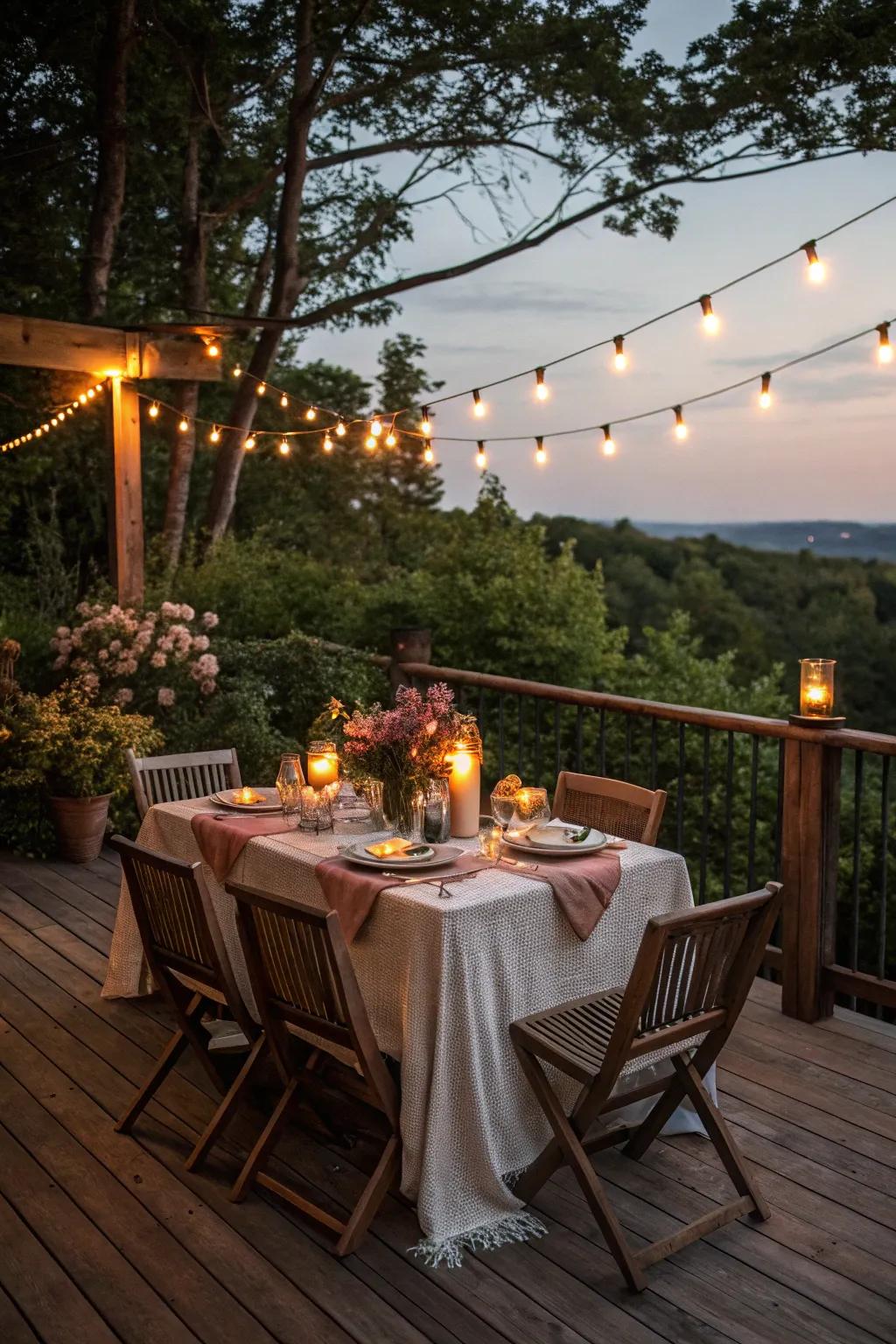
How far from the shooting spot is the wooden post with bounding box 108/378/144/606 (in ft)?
23.1

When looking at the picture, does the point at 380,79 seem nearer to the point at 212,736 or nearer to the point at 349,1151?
the point at 212,736

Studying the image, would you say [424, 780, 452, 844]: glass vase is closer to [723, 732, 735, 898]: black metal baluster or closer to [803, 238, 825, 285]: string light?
[723, 732, 735, 898]: black metal baluster

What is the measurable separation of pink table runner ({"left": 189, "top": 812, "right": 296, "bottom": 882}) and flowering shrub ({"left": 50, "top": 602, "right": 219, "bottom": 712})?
2.95 metres

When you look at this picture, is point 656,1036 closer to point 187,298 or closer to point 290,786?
point 290,786

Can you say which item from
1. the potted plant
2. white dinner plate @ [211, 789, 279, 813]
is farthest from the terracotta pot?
white dinner plate @ [211, 789, 279, 813]

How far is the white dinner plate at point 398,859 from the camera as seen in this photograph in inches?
123

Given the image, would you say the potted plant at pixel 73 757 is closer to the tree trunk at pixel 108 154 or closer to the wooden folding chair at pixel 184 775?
the wooden folding chair at pixel 184 775

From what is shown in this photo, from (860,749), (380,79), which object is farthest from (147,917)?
(380,79)

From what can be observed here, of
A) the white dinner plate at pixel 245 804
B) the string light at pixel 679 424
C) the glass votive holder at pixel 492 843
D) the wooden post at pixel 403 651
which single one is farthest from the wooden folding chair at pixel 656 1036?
the wooden post at pixel 403 651

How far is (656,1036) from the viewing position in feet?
8.91

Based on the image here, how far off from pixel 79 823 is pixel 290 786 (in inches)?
112

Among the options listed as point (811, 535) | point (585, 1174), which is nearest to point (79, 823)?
point (585, 1174)

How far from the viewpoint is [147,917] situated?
11.0 feet

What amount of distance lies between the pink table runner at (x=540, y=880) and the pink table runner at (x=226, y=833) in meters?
0.41
